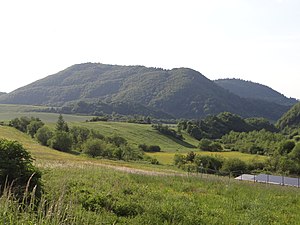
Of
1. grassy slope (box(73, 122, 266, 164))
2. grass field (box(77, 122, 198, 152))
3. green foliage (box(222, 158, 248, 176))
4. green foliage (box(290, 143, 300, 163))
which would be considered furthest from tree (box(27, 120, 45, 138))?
green foliage (box(290, 143, 300, 163))

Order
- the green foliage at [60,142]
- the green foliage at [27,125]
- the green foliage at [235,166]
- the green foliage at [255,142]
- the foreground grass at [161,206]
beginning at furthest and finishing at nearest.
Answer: the green foliage at [255,142] < the green foliage at [27,125] < the green foliage at [235,166] < the green foliage at [60,142] < the foreground grass at [161,206]

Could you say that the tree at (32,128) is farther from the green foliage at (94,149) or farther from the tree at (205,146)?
the tree at (205,146)

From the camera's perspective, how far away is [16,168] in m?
12.3

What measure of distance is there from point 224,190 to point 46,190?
34.8 ft

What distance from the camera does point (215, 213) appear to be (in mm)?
13555

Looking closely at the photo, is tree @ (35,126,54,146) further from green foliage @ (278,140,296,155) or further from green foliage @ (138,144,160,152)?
green foliage @ (278,140,296,155)

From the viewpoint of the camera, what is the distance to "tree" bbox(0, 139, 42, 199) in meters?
12.0

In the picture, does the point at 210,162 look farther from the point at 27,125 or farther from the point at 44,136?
the point at 27,125

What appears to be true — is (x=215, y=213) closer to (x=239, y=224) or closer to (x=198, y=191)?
(x=239, y=224)

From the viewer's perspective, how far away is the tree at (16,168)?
1202cm

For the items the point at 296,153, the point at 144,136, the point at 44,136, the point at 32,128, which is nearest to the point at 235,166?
the point at 296,153

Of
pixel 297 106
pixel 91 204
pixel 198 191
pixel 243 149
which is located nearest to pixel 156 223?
pixel 91 204

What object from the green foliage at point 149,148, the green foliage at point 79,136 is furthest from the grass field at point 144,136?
the green foliage at point 79,136

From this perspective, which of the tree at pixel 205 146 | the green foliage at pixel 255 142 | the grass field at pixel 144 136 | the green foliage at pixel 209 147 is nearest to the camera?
the green foliage at pixel 255 142
